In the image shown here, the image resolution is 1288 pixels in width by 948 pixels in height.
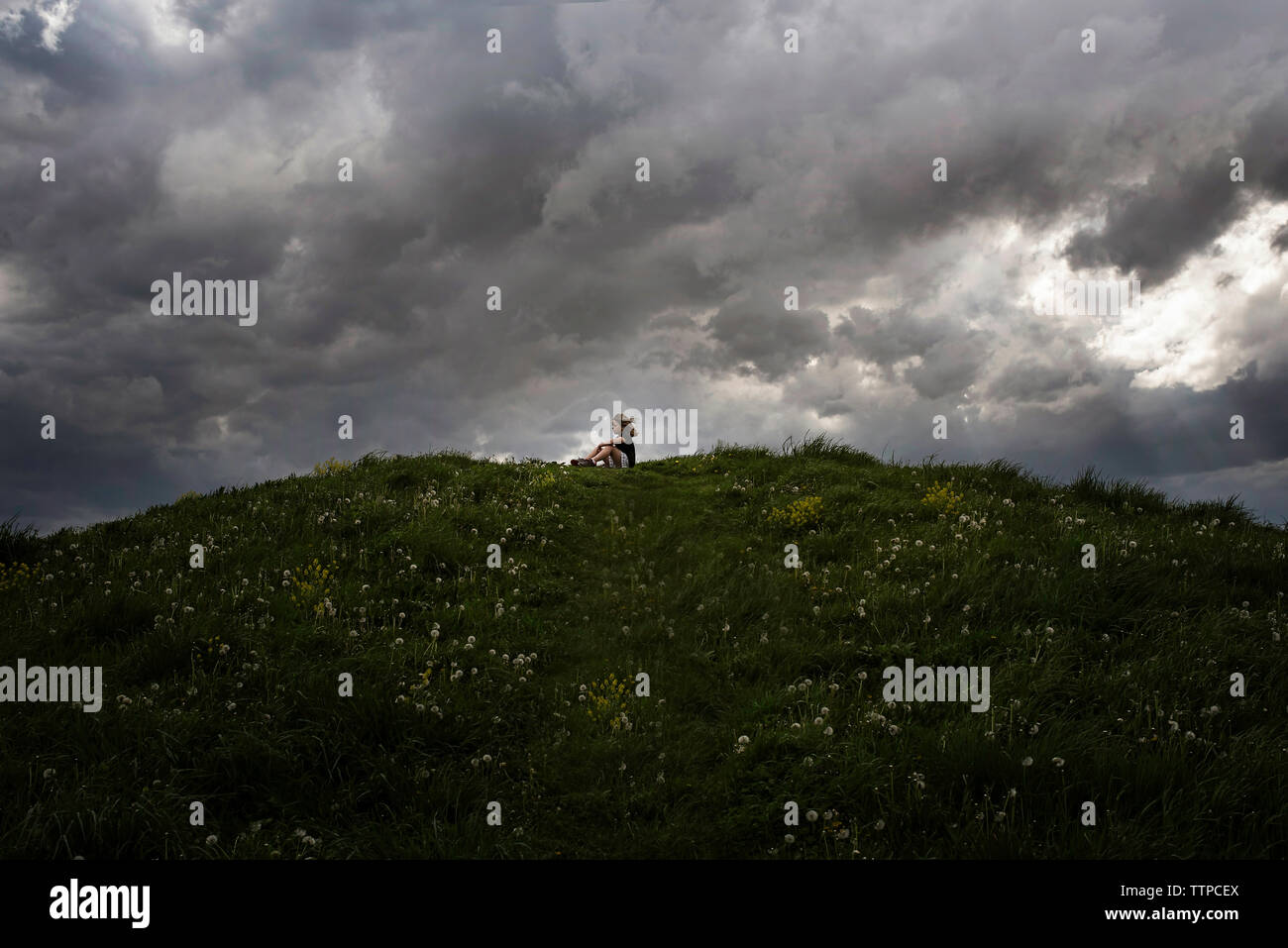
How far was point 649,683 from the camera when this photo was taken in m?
8.66

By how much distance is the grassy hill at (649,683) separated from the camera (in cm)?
614

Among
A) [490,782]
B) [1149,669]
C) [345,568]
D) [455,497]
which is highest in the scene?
[455,497]

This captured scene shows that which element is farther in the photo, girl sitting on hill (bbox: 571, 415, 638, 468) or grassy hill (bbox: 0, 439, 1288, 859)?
girl sitting on hill (bbox: 571, 415, 638, 468)

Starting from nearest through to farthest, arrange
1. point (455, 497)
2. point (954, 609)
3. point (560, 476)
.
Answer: point (954, 609), point (455, 497), point (560, 476)

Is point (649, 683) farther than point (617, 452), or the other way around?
point (617, 452)

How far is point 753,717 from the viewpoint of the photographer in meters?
7.79

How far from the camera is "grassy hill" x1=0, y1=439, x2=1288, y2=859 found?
242 inches

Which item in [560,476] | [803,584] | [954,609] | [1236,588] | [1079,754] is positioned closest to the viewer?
[1079,754]

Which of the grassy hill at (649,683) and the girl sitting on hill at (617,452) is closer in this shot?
the grassy hill at (649,683)
